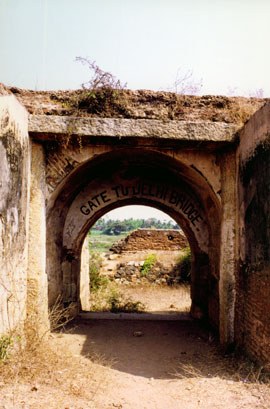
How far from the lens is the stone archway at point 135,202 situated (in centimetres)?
603

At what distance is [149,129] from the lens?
5113mm

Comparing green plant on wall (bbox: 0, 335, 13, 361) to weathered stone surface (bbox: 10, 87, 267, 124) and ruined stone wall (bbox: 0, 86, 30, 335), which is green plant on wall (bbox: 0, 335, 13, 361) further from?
weathered stone surface (bbox: 10, 87, 267, 124)

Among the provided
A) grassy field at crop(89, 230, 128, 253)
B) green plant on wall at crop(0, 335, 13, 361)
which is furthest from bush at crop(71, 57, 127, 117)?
grassy field at crop(89, 230, 128, 253)

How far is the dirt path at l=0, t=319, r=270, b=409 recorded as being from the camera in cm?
351

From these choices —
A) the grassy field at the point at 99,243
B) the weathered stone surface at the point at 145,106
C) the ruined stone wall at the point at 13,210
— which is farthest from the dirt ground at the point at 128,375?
the grassy field at the point at 99,243

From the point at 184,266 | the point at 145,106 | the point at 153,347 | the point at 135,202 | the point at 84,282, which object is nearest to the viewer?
the point at 145,106

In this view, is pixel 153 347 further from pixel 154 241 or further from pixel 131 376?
pixel 154 241

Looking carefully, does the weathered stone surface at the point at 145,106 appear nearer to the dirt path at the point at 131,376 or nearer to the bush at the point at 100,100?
the bush at the point at 100,100

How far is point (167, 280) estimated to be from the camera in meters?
13.5

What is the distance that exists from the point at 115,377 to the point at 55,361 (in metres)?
0.77

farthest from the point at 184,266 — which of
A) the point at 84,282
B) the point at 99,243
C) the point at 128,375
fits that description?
the point at 99,243

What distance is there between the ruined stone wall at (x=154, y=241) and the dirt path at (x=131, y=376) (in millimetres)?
11245

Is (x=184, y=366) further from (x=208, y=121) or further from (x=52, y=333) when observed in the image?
(x=208, y=121)

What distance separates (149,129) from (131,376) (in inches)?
132
